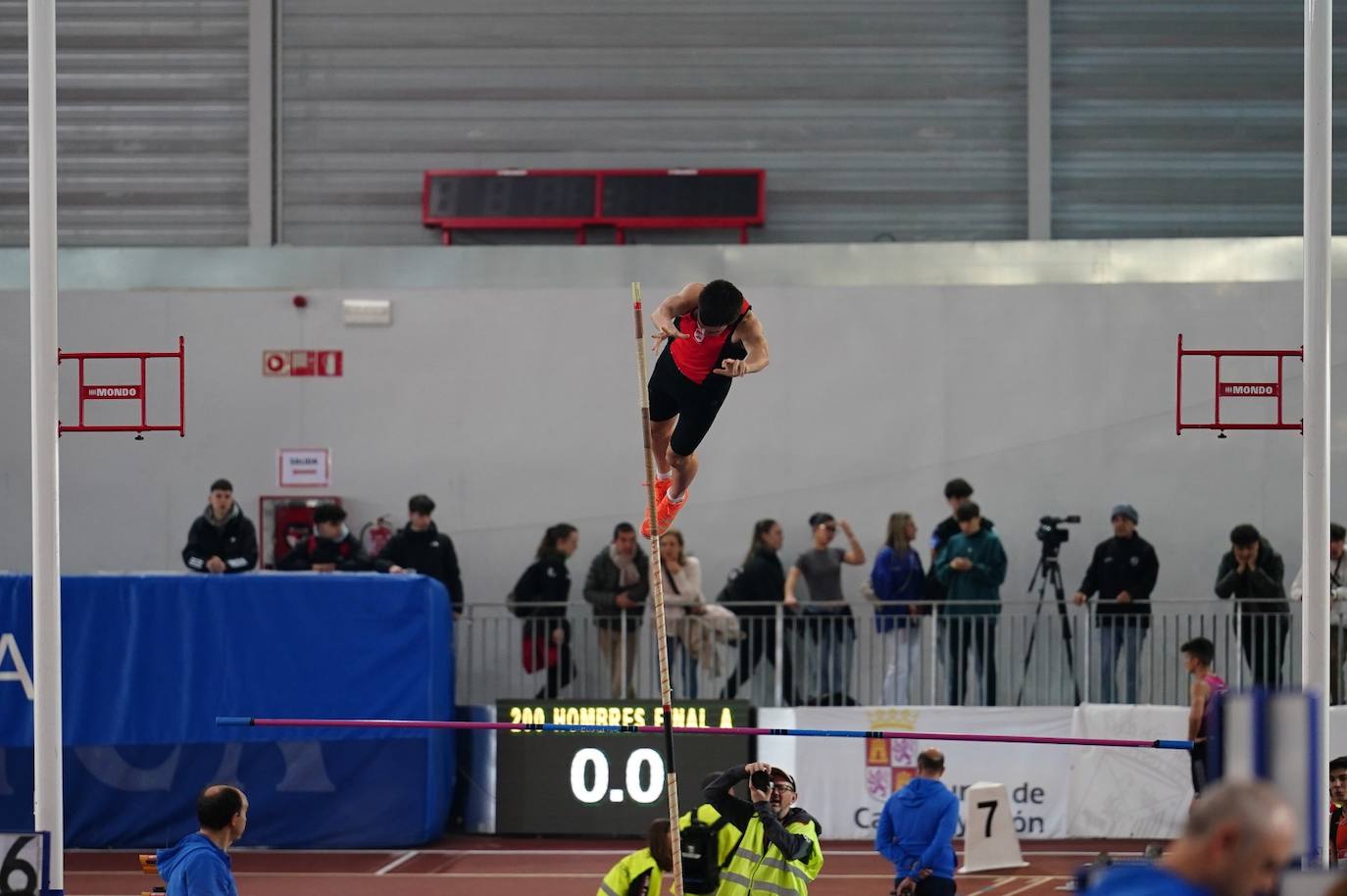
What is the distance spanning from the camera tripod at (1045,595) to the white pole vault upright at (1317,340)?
252 inches

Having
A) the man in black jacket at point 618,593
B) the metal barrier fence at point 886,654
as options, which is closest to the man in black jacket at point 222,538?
the metal barrier fence at point 886,654

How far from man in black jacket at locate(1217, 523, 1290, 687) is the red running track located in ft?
6.19

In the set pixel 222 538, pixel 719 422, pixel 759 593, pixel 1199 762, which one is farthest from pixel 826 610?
pixel 1199 762

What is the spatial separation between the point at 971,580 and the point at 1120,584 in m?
1.30

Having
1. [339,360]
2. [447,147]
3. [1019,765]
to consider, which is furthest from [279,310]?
[1019,765]

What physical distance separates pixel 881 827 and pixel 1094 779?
16.5 feet

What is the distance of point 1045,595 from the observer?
52.9ft

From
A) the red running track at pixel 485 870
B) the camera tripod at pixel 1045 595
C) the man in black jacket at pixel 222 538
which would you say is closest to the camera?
the red running track at pixel 485 870

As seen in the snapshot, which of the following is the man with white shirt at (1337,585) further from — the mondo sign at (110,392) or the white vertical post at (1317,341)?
the mondo sign at (110,392)

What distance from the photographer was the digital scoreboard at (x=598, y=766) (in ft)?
48.0

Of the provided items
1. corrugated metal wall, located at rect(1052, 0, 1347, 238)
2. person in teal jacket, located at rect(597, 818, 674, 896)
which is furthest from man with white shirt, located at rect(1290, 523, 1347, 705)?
person in teal jacket, located at rect(597, 818, 674, 896)

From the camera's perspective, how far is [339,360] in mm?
16953

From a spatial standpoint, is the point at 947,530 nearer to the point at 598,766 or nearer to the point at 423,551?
the point at 598,766

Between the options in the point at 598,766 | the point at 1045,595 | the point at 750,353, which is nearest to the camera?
the point at 750,353
